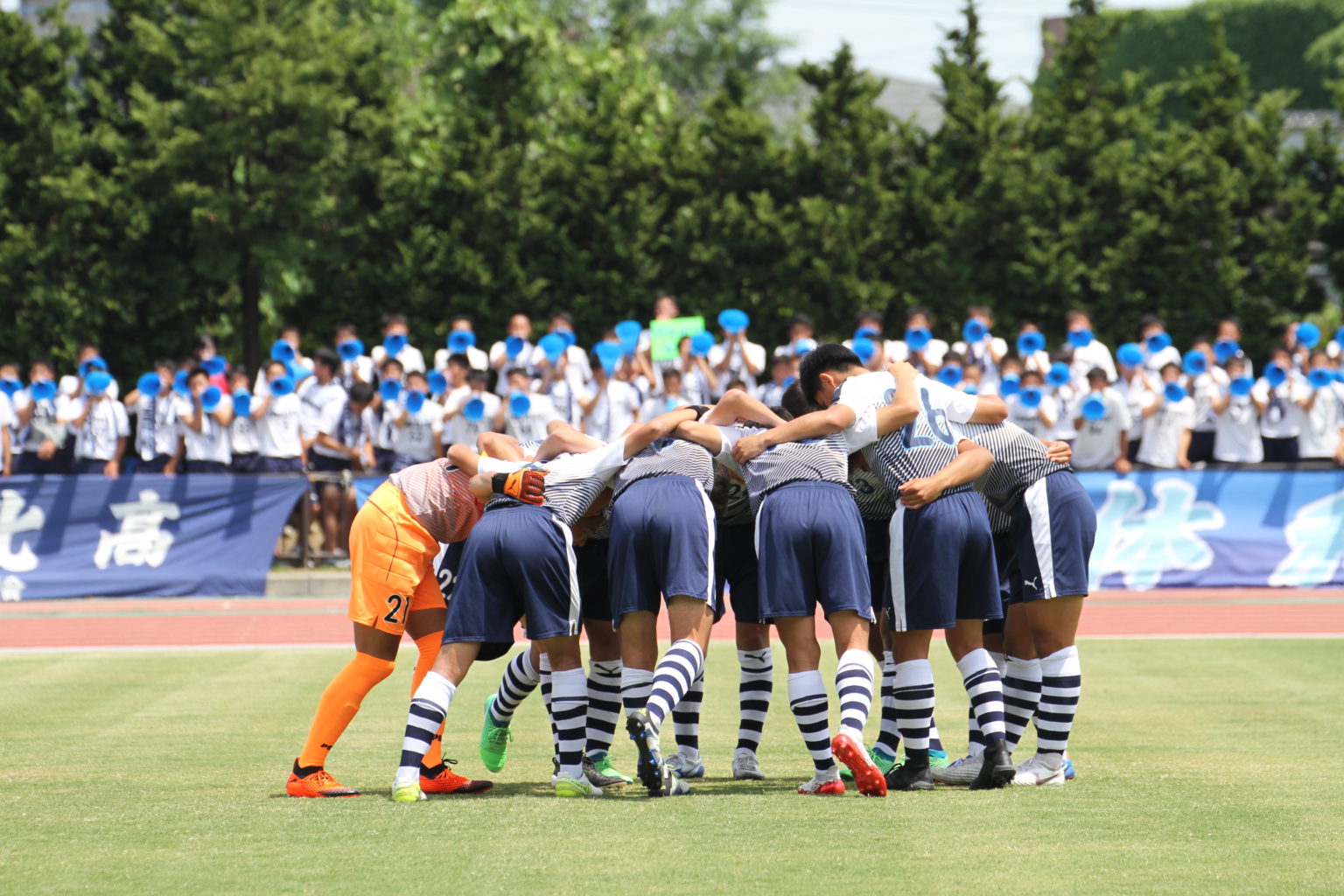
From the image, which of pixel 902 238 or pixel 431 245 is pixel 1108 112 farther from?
pixel 431 245

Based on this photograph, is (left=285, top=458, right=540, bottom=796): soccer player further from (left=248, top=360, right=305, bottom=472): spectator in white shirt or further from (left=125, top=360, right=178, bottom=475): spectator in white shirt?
(left=125, top=360, right=178, bottom=475): spectator in white shirt

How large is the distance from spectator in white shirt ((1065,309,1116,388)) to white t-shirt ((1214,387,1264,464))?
1368 mm

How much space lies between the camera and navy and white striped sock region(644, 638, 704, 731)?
702cm

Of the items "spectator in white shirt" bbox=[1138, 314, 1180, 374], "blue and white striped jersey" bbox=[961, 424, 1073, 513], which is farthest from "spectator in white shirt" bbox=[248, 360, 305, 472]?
"blue and white striped jersey" bbox=[961, 424, 1073, 513]

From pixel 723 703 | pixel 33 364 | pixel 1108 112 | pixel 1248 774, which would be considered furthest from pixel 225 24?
pixel 1248 774

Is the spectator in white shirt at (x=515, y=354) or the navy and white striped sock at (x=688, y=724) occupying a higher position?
the spectator in white shirt at (x=515, y=354)

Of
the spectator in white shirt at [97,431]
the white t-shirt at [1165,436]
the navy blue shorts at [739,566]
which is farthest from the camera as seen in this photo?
the spectator in white shirt at [97,431]

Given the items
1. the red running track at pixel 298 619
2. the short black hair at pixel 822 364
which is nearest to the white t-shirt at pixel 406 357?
the red running track at pixel 298 619

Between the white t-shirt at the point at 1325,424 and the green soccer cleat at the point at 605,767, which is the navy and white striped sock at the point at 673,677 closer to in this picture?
the green soccer cleat at the point at 605,767

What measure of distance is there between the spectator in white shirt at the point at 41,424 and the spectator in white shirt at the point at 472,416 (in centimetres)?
478

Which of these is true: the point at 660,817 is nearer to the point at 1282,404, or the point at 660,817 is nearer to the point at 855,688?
the point at 855,688

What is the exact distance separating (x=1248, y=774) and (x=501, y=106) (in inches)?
674

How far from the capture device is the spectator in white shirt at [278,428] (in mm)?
18875

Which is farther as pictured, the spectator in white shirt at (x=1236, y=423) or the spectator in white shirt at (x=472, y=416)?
the spectator in white shirt at (x=1236, y=423)
